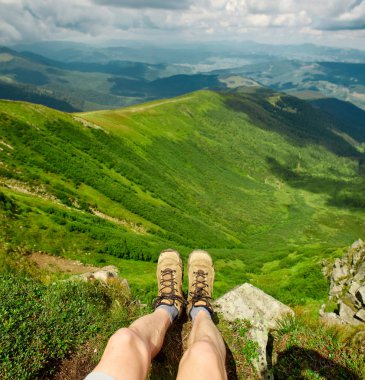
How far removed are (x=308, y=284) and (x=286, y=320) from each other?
70.8 ft

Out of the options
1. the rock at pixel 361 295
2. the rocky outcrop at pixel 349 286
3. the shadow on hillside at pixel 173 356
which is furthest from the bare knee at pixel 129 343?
the rock at pixel 361 295

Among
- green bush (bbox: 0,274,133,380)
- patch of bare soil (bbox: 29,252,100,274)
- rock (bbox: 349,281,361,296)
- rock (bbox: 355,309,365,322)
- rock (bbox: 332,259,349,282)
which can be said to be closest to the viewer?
green bush (bbox: 0,274,133,380)

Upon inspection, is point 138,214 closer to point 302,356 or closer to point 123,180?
point 123,180

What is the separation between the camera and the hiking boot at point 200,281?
25.8ft

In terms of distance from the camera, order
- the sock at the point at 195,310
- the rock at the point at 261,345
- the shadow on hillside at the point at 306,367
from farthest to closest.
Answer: the sock at the point at 195,310 < the rock at the point at 261,345 < the shadow on hillside at the point at 306,367

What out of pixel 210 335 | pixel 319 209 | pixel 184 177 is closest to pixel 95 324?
pixel 210 335

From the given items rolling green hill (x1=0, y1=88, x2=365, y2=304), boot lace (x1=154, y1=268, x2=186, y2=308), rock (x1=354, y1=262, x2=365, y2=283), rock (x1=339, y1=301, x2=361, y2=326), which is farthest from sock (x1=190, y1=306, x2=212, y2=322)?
rock (x1=354, y1=262, x2=365, y2=283)

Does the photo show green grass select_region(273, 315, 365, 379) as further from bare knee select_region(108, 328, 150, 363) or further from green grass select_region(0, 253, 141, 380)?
green grass select_region(0, 253, 141, 380)

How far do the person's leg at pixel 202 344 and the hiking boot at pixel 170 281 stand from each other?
36 cm

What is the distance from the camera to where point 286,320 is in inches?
311

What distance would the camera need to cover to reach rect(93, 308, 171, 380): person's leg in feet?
13.6

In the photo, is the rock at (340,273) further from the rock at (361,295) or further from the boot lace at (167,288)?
the boot lace at (167,288)

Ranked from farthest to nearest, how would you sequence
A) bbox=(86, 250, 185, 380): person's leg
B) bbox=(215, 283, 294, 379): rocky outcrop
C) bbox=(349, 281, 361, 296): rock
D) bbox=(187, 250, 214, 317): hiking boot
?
1. bbox=(349, 281, 361, 296): rock
2. bbox=(187, 250, 214, 317): hiking boot
3. bbox=(215, 283, 294, 379): rocky outcrop
4. bbox=(86, 250, 185, 380): person's leg

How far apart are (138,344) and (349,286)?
Result: 20637 mm
